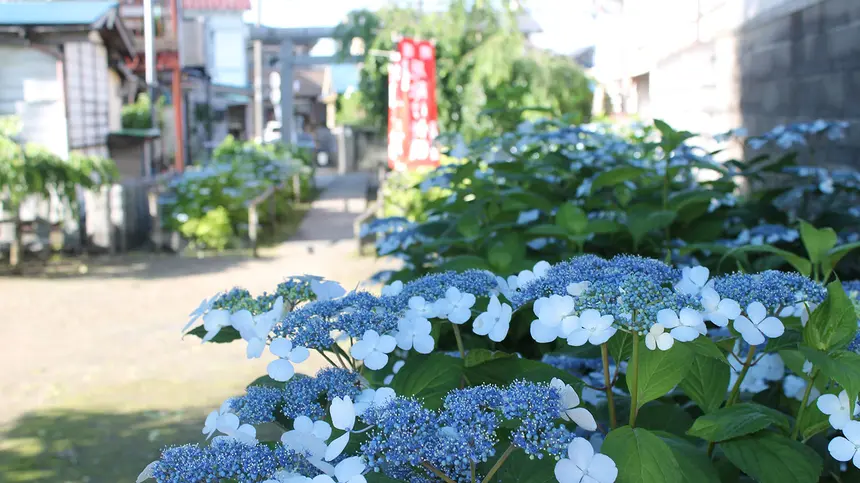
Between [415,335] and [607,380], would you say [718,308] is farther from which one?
[415,335]

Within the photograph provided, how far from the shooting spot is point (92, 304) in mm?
7594

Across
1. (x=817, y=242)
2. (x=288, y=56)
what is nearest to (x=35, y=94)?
(x=288, y=56)

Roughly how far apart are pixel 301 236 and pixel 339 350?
1044 centimetres

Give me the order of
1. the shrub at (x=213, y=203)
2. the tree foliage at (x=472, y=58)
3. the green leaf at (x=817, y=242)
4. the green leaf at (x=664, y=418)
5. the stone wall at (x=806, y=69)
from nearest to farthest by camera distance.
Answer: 1. the green leaf at (x=664, y=418)
2. the green leaf at (x=817, y=242)
3. the stone wall at (x=806, y=69)
4. the shrub at (x=213, y=203)
5. the tree foliage at (x=472, y=58)

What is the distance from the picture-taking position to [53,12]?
42.9 ft

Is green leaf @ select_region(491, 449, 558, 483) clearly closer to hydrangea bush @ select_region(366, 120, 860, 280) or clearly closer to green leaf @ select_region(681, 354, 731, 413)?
green leaf @ select_region(681, 354, 731, 413)

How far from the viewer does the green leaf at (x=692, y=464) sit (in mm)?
1088

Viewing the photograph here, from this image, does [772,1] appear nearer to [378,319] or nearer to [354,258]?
[378,319]

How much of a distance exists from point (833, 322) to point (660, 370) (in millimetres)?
254

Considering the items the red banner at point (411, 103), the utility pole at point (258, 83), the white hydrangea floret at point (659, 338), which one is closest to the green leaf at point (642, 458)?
the white hydrangea floret at point (659, 338)

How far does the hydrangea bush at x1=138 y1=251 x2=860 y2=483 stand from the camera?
0.94 m

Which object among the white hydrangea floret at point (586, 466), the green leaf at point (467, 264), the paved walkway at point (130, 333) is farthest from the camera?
the paved walkway at point (130, 333)

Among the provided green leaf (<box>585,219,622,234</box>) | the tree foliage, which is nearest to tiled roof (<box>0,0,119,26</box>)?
the tree foliage

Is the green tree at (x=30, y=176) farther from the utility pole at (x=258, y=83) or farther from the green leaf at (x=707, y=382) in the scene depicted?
the utility pole at (x=258, y=83)
